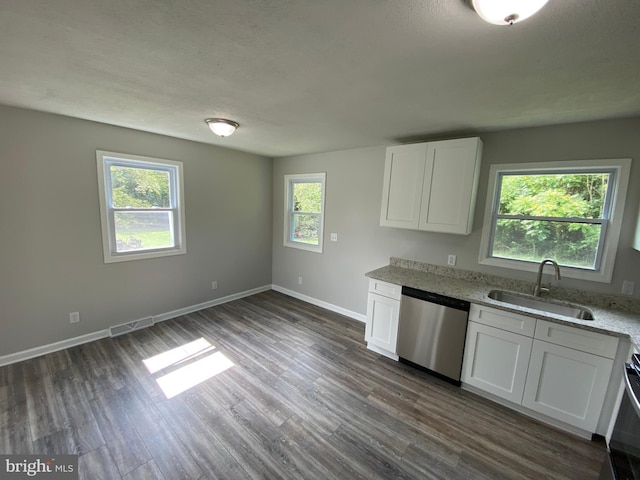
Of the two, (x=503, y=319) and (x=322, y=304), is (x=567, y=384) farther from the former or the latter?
(x=322, y=304)

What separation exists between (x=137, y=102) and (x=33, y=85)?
616 millimetres

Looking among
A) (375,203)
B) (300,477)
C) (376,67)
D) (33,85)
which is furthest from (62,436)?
(375,203)

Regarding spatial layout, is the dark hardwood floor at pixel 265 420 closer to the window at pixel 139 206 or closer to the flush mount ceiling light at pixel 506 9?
the window at pixel 139 206

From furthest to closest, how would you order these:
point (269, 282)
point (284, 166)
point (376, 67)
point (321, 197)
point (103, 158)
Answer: point (269, 282) < point (284, 166) < point (321, 197) < point (103, 158) < point (376, 67)

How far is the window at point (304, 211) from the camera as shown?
4.11 m

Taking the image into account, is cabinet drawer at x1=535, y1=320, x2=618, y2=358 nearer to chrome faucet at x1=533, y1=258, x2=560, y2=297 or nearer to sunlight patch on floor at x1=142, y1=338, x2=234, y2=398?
chrome faucet at x1=533, y1=258, x2=560, y2=297

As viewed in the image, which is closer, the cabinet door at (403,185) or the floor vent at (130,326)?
the cabinet door at (403,185)

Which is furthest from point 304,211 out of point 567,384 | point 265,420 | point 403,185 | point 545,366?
point 567,384

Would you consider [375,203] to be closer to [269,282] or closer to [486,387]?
[486,387]

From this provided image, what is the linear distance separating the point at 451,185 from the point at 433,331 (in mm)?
1446

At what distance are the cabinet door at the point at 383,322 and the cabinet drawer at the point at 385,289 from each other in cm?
4

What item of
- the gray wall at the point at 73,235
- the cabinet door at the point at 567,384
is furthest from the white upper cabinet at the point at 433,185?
the gray wall at the point at 73,235

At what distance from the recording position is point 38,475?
154 cm

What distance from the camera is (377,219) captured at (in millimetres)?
3457
